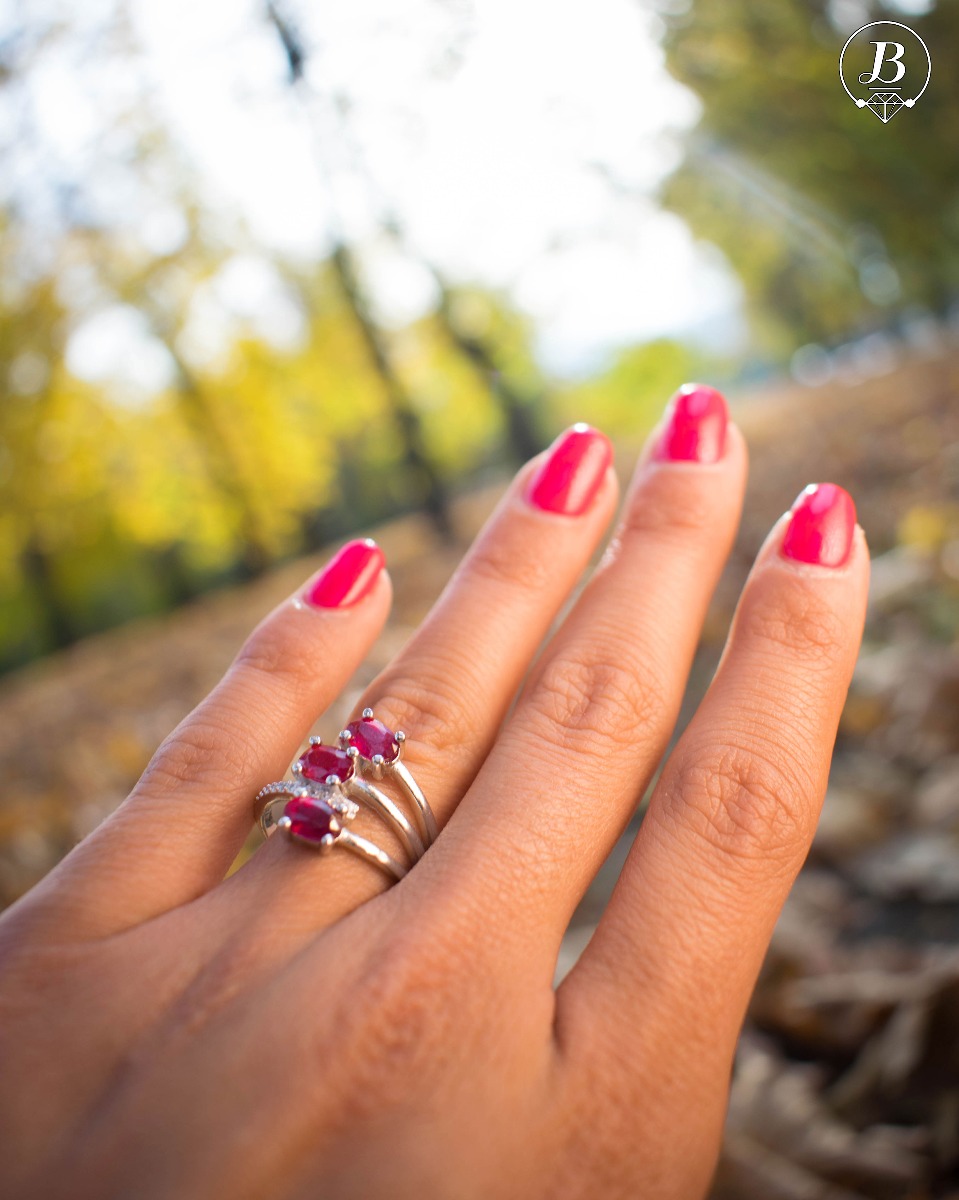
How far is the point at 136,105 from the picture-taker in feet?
8.76

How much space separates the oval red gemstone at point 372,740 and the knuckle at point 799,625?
0.35 meters

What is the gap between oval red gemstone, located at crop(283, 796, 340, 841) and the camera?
27.4 inches

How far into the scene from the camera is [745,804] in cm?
72

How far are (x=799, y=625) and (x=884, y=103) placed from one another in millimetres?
1185

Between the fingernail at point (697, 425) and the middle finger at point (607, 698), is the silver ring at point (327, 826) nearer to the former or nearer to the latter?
the middle finger at point (607, 698)

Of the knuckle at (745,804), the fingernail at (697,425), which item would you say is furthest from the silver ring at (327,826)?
the fingernail at (697,425)

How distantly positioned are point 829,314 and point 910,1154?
18.8 feet

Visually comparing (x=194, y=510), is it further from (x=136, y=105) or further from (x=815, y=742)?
(x=815, y=742)

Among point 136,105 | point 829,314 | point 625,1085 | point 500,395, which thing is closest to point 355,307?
point 500,395

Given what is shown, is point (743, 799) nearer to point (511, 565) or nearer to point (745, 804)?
point (745, 804)

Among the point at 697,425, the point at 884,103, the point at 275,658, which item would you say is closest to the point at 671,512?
the point at 697,425

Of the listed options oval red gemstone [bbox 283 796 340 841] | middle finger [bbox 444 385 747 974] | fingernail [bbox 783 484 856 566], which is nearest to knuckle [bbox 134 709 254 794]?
oval red gemstone [bbox 283 796 340 841]

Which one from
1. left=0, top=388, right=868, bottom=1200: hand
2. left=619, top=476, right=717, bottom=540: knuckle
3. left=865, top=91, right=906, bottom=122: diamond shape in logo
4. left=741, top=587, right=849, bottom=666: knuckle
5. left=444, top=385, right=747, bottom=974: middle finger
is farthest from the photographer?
left=865, top=91, right=906, bottom=122: diamond shape in logo

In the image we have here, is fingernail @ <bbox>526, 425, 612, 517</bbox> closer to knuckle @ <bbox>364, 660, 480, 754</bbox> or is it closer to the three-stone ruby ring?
knuckle @ <bbox>364, 660, 480, 754</bbox>
